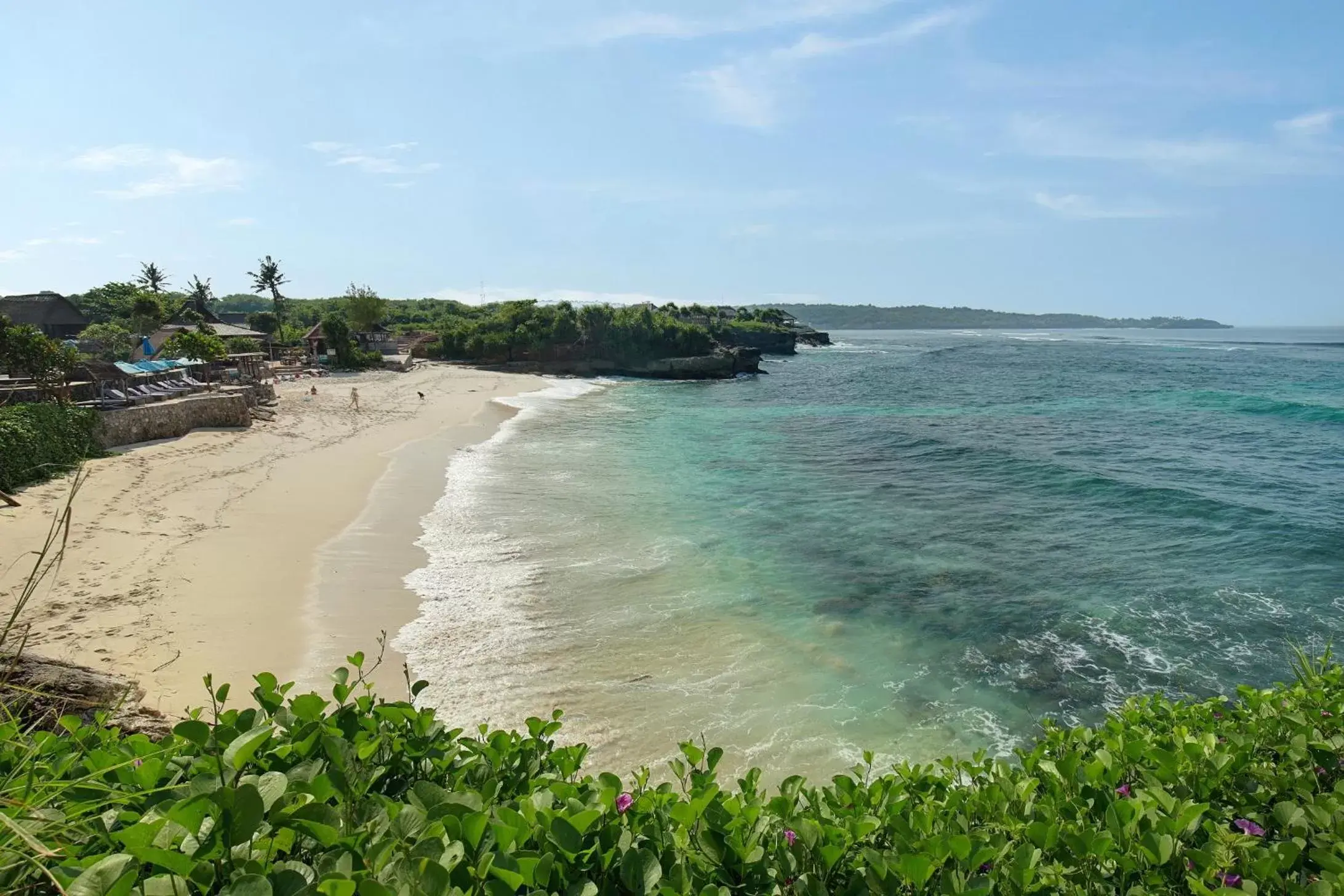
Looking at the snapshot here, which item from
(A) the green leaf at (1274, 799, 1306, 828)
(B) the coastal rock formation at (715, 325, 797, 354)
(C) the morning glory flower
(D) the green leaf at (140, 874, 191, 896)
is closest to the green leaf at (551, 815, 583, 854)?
(D) the green leaf at (140, 874, 191, 896)

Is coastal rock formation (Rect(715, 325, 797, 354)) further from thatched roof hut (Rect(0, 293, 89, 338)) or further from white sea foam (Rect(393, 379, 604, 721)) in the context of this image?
white sea foam (Rect(393, 379, 604, 721))

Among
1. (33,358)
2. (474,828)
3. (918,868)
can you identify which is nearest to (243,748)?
(474,828)

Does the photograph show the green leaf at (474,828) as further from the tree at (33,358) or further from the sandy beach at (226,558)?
the tree at (33,358)

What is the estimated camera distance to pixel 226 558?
11.8 meters

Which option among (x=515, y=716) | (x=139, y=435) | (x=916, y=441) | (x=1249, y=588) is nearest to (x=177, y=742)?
(x=515, y=716)

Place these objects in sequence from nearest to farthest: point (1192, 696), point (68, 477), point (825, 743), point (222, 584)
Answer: point (825, 743) → point (1192, 696) → point (222, 584) → point (68, 477)

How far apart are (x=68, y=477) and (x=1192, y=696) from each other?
20796 mm

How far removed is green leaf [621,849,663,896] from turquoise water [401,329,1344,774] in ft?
17.2

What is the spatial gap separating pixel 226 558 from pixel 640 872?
40.6 ft

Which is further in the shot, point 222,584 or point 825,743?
point 222,584

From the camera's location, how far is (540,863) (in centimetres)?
192

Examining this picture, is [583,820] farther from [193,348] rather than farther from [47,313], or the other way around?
[47,313]

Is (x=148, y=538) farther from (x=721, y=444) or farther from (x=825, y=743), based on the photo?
(x=721, y=444)

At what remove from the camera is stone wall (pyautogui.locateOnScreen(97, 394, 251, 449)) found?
1984 centimetres
